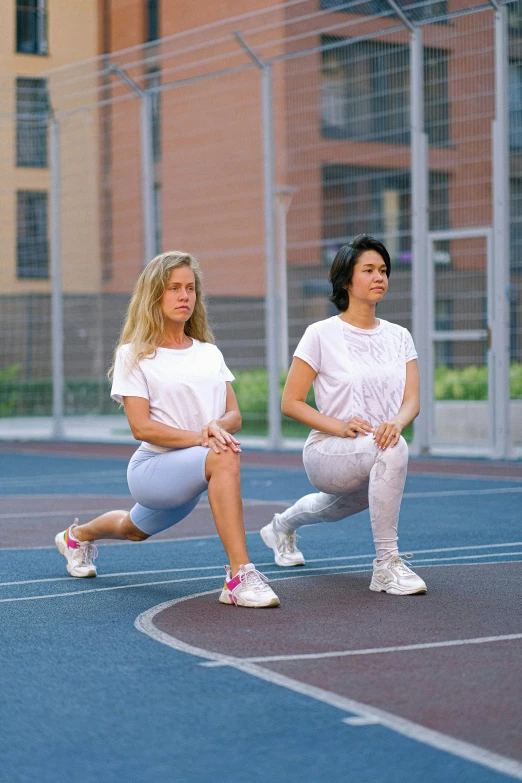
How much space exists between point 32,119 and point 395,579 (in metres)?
14.1

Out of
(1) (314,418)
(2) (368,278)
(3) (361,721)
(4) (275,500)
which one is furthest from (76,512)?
(3) (361,721)

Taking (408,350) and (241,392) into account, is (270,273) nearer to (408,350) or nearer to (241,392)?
(241,392)

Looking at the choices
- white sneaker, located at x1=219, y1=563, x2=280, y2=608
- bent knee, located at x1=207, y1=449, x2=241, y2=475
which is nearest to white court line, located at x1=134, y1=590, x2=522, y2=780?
white sneaker, located at x1=219, y1=563, x2=280, y2=608

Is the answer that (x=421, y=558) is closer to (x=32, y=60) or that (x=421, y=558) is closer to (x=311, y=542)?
(x=311, y=542)

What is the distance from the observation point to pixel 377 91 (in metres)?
13.9

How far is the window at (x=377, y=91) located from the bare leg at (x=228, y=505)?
8826 mm

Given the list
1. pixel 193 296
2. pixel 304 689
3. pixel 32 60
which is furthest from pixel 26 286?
pixel 304 689

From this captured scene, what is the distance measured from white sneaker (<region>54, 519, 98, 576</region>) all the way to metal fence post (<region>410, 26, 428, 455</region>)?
25.1 feet

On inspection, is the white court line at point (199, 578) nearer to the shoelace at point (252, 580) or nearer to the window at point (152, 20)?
the shoelace at point (252, 580)

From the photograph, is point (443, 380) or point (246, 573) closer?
point (246, 573)

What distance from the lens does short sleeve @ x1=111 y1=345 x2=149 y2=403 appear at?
517 centimetres

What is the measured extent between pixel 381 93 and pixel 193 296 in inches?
358

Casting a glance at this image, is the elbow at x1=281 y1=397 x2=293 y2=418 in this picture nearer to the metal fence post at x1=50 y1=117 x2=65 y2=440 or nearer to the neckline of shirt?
the neckline of shirt

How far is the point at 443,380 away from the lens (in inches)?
530
